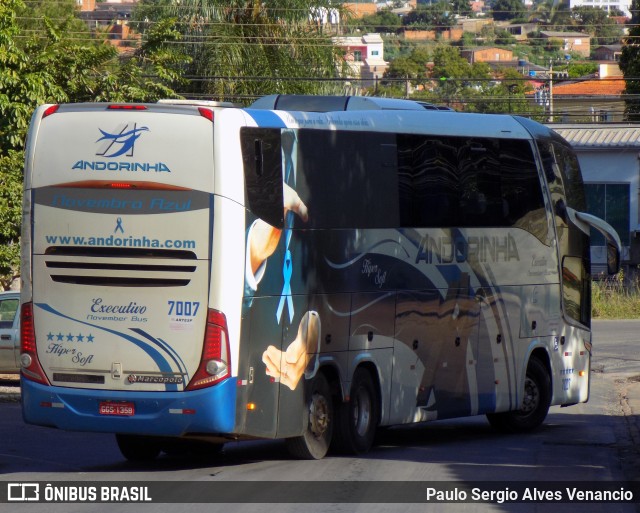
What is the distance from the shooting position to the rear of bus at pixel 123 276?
11.4 meters

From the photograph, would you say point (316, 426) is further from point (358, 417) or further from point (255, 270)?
point (255, 270)

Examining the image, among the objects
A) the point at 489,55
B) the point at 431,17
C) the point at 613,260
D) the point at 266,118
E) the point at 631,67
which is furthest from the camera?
the point at 431,17

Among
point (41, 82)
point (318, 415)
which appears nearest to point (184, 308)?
point (318, 415)

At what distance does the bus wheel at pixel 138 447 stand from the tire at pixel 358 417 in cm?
207

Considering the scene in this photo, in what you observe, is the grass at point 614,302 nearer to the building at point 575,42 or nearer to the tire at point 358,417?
the tire at point 358,417

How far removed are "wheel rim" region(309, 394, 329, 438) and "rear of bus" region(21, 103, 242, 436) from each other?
1611mm

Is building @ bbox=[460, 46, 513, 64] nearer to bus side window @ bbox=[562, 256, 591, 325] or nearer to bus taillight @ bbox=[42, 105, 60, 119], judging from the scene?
bus side window @ bbox=[562, 256, 591, 325]

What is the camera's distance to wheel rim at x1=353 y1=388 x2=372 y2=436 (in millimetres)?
13659

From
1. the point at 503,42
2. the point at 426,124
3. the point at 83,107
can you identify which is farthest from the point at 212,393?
the point at 503,42

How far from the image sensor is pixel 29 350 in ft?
39.0

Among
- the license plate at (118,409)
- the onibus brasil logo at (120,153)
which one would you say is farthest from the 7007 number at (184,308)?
the onibus brasil logo at (120,153)

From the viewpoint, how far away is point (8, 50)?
20.4 metres

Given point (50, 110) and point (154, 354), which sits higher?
point (50, 110)

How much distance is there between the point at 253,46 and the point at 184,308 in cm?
2534
